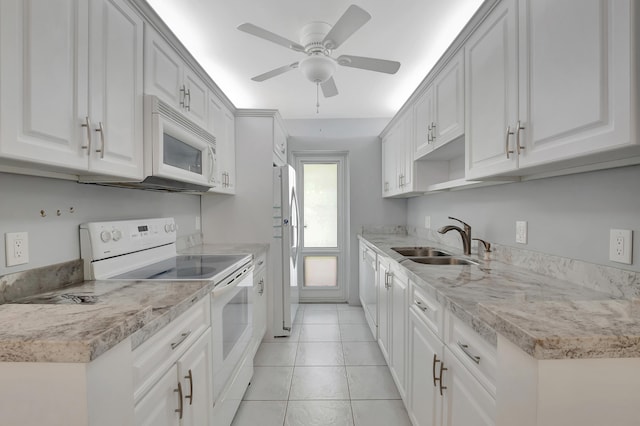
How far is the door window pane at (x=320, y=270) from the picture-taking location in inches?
160

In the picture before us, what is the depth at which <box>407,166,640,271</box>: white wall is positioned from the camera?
3.40 ft

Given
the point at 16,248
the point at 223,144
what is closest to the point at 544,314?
the point at 16,248

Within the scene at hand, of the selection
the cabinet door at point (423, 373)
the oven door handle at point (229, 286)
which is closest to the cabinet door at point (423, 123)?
the cabinet door at point (423, 373)

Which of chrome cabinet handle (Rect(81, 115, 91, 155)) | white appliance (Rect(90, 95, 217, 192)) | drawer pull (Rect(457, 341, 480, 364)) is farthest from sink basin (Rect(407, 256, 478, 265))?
chrome cabinet handle (Rect(81, 115, 91, 155))

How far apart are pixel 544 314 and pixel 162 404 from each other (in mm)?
1224

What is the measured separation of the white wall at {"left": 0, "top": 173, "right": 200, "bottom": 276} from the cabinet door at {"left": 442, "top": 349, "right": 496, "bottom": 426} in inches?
66.9

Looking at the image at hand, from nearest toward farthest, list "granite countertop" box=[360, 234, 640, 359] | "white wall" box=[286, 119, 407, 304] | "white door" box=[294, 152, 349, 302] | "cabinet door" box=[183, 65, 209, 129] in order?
"granite countertop" box=[360, 234, 640, 359], "cabinet door" box=[183, 65, 209, 129], "white wall" box=[286, 119, 407, 304], "white door" box=[294, 152, 349, 302]

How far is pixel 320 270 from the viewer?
4.07 metres

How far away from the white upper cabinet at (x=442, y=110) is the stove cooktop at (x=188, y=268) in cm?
157

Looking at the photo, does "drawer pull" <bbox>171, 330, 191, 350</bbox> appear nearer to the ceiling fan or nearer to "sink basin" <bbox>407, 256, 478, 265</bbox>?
"sink basin" <bbox>407, 256, 478, 265</bbox>

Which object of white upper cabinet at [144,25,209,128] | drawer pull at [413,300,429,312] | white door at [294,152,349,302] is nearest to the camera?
drawer pull at [413,300,429,312]

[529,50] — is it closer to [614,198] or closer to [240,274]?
[614,198]

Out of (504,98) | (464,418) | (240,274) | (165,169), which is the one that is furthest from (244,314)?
(504,98)

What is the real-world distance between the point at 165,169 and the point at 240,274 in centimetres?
78
